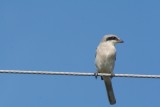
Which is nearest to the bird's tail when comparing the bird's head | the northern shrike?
the northern shrike

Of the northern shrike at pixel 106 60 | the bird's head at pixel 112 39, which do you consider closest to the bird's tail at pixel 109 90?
the northern shrike at pixel 106 60

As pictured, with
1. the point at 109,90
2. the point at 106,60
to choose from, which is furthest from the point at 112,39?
the point at 109,90

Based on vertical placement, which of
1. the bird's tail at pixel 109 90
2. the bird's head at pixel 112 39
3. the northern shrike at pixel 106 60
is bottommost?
the bird's tail at pixel 109 90

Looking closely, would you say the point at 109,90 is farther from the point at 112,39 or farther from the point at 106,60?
the point at 112,39

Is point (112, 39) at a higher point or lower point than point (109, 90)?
higher

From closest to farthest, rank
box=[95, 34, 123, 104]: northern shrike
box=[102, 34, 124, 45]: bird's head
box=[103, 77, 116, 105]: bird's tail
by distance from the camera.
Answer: box=[103, 77, 116, 105]: bird's tail → box=[95, 34, 123, 104]: northern shrike → box=[102, 34, 124, 45]: bird's head

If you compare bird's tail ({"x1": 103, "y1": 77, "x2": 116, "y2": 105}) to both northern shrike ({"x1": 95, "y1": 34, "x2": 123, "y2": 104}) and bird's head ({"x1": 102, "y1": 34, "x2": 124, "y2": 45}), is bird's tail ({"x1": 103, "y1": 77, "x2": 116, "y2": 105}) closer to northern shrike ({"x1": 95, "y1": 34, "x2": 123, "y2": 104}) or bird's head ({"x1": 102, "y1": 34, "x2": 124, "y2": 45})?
northern shrike ({"x1": 95, "y1": 34, "x2": 123, "y2": 104})

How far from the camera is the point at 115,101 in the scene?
14250 millimetres

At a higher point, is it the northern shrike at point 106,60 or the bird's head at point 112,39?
the bird's head at point 112,39

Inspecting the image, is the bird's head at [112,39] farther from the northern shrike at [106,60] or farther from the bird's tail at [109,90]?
the bird's tail at [109,90]

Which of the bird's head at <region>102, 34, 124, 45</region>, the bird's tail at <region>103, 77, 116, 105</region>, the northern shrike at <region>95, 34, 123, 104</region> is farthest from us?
the bird's head at <region>102, 34, 124, 45</region>

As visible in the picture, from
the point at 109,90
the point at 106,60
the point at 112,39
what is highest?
the point at 112,39

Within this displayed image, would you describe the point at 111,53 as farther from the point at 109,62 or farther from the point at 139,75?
the point at 139,75

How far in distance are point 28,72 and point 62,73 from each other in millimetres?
546
